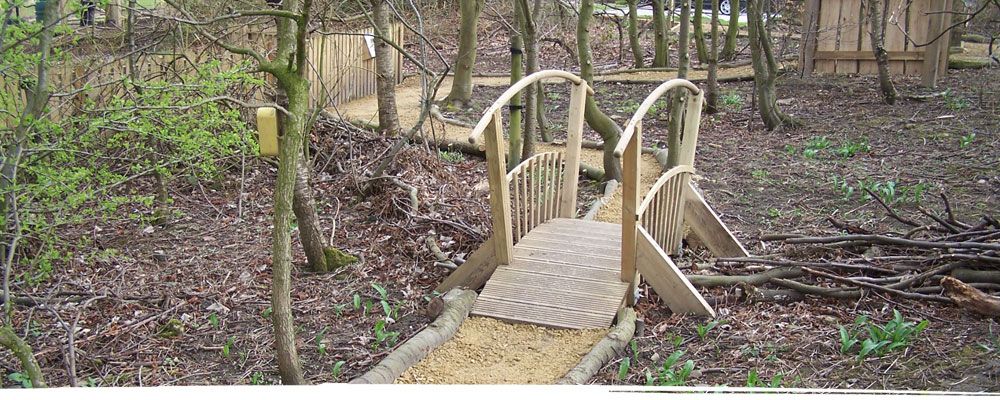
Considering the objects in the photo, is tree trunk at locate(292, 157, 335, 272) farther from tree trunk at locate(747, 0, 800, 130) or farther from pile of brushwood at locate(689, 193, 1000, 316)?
tree trunk at locate(747, 0, 800, 130)

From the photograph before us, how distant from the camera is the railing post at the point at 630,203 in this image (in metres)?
3.37

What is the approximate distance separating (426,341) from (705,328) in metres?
0.99

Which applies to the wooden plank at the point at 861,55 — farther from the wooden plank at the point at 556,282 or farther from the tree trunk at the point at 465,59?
the wooden plank at the point at 556,282

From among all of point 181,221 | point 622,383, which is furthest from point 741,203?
point 181,221

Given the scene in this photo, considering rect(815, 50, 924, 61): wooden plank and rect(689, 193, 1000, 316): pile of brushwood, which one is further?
rect(815, 50, 924, 61): wooden plank

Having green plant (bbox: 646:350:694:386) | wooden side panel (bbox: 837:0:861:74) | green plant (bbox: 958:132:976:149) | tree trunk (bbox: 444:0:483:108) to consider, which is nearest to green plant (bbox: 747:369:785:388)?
green plant (bbox: 646:350:694:386)

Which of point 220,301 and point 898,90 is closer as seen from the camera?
point 220,301

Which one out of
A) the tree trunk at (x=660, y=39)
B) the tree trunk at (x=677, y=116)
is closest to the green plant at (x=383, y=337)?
the tree trunk at (x=677, y=116)

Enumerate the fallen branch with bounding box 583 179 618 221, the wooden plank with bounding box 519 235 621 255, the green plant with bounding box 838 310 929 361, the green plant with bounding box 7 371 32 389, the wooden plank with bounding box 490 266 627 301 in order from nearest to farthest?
the green plant with bounding box 838 310 929 361 → the green plant with bounding box 7 371 32 389 → the wooden plank with bounding box 490 266 627 301 → the wooden plank with bounding box 519 235 621 255 → the fallen branch with bounding box 583 179 618 221

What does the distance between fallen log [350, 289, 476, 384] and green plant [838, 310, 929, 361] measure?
1.32m

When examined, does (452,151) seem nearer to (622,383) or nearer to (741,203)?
(741,203)

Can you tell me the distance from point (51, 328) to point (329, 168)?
249 centimetres

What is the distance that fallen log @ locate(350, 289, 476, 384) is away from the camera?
287 cm

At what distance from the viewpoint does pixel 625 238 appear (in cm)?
354
